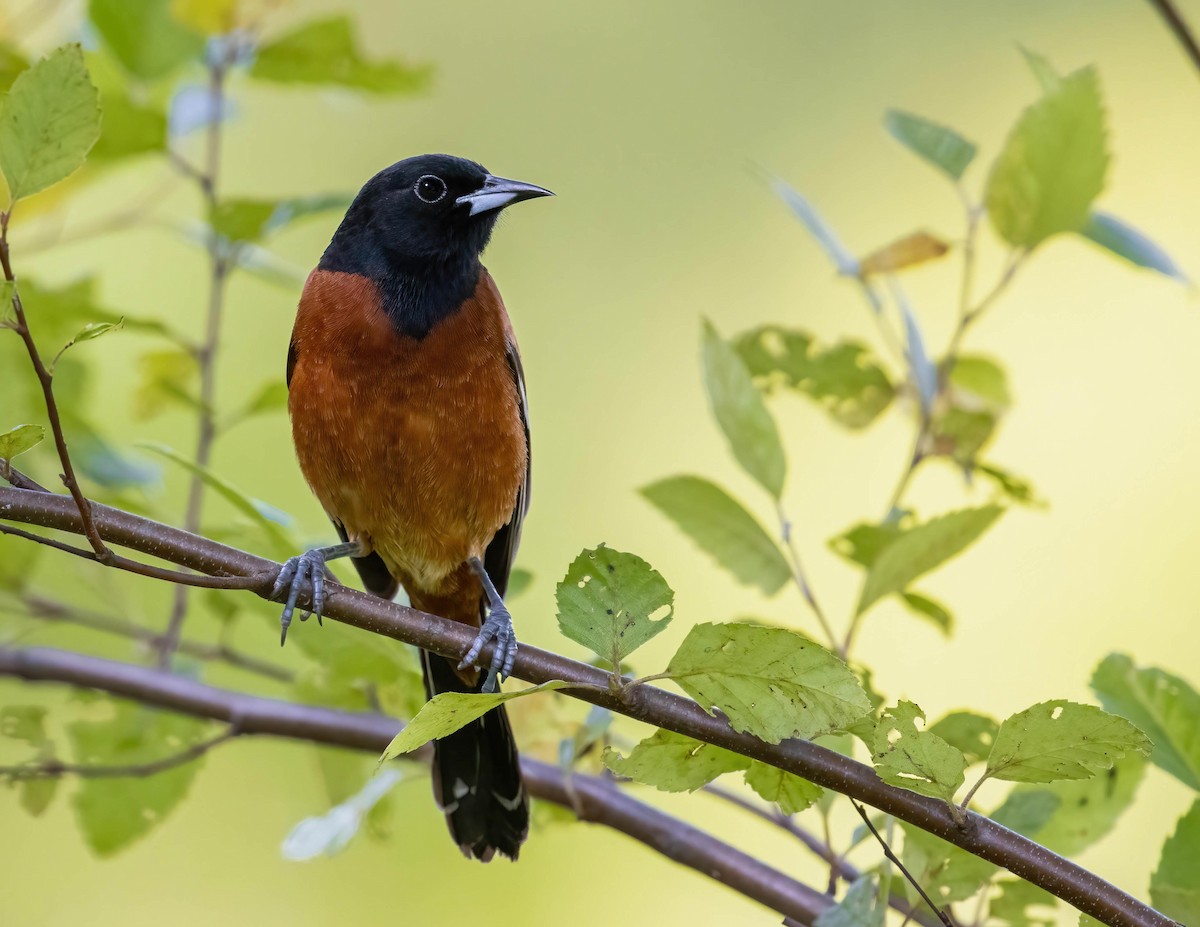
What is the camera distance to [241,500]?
236cm

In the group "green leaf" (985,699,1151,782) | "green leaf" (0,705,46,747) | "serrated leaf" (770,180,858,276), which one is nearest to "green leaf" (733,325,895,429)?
"serrated leaf" (770,180,858,276)

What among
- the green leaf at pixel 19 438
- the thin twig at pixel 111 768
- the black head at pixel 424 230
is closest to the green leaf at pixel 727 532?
the thin twig at pixel 111 768

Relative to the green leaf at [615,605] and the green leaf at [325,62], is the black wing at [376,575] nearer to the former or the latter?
the green leaf at [325,62]

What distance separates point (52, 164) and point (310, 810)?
477 centimetres

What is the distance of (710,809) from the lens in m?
6.32

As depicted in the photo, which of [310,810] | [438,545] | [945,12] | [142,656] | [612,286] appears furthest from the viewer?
[945,12]

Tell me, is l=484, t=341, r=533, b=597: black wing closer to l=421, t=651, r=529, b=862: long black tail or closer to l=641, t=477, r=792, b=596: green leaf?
l=421, t=651, r=529, b=862: long black tail

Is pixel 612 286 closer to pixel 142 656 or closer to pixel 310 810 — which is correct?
pixel 310 810

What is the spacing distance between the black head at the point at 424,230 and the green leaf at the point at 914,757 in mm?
2041

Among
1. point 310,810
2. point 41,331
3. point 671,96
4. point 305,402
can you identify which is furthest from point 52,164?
point 671,96

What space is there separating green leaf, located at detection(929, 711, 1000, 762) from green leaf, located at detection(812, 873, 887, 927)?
0.27 metres

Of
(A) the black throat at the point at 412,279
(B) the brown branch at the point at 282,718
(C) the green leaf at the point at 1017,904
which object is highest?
(C) the green leaf at the point at 1017,904

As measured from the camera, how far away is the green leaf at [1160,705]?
2055 millimetres

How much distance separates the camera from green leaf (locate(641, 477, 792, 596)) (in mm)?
2479
